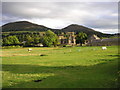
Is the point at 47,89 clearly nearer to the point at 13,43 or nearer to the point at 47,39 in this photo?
the point at 47,39

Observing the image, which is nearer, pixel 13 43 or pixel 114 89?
pixel 114 89

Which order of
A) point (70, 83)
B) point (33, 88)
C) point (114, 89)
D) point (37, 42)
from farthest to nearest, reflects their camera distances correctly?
point (37, 42), point (70, 83), point (33, 88), point (114, 89)

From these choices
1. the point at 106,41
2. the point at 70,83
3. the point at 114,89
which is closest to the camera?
the point at 114,89

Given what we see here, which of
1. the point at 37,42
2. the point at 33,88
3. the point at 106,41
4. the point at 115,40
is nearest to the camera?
the point at 33,88

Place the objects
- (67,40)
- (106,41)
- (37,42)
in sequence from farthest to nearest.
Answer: (67,40)
(37,42)
(106,41)

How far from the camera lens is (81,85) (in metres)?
9.27

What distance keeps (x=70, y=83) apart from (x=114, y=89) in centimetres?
296

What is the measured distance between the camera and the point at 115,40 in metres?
103

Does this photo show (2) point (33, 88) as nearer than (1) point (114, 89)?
No

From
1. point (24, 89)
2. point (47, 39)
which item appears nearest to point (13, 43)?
point (47, 39)

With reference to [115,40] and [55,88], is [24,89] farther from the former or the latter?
[115,40]

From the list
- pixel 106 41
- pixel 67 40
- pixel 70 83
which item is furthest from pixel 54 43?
pixel 70 83

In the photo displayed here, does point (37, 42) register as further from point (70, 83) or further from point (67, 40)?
point (70, 83)

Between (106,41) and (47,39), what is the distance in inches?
1899
